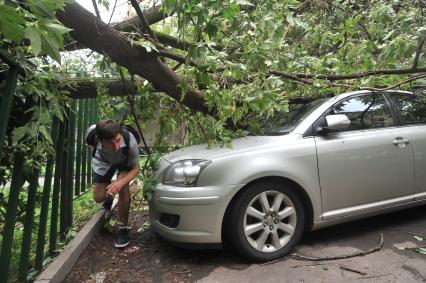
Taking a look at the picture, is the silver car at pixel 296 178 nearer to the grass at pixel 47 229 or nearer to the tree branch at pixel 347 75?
the tree branch at pixel 347 75

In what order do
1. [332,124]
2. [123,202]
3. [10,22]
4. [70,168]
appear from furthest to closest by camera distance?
[123,202] < [70,168] < [332,124] < [10,22]

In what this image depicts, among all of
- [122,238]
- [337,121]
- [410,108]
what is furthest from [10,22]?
[410,108]

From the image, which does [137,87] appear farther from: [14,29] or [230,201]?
[14,29]

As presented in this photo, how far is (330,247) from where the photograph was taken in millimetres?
4078

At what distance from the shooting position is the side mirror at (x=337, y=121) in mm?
4027

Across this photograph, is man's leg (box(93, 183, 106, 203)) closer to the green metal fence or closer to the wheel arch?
the green metal fence

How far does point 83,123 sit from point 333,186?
450 cm

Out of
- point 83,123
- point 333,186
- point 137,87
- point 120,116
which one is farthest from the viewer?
point 83,123

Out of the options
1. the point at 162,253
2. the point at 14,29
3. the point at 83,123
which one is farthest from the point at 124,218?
the point at 14,29

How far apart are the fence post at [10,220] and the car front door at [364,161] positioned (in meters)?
2.64

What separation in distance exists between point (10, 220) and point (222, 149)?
6.33 ft

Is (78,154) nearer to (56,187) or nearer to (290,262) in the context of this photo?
(56,187)

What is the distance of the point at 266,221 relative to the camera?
12.6 feet

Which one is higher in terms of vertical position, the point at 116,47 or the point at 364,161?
the point at 116,47
